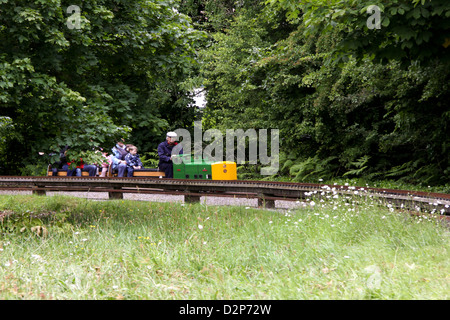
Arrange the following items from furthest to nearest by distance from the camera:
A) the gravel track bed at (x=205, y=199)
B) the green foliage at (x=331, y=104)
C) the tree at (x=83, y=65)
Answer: the green foliage at (x=331, y=104) < the gravel track bed at (x=205, y=199) < the tree at (x=83, y=65)

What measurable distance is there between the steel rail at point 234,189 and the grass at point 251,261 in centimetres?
62

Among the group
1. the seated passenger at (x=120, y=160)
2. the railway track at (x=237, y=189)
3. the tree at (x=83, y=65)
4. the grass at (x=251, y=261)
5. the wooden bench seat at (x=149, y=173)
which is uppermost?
the tree at (x=83, y=65)

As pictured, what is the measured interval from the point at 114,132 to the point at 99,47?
7.90 ft

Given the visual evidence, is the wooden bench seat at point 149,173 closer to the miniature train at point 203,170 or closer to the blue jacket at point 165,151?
the miniature train at point 203,170

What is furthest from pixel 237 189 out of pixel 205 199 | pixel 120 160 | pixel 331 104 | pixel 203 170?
pixel 120 160

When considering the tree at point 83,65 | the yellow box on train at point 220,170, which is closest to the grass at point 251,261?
the tree at point 83,65

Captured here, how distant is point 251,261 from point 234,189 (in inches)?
275

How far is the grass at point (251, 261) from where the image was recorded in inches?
180

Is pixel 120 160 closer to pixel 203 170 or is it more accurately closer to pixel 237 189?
pixel 203 170

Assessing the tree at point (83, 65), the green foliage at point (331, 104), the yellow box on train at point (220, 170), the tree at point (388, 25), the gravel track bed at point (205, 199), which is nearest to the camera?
the tree at point (388, 25)

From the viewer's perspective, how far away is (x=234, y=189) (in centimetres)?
1286

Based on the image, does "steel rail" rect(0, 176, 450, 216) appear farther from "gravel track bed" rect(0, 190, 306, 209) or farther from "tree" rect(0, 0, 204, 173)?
"tree" rect(0, 0, 204, 173)
